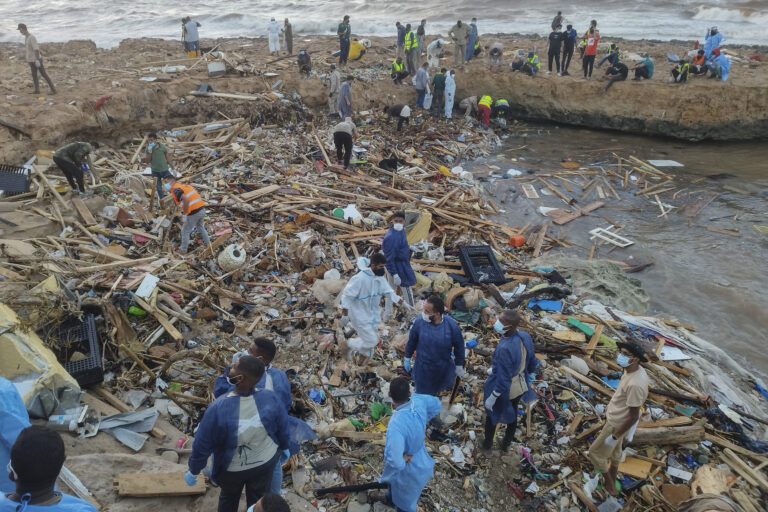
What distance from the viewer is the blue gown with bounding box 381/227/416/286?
290 inches

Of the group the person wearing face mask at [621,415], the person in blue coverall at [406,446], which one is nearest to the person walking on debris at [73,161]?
the person in blue coverall at [406,446]

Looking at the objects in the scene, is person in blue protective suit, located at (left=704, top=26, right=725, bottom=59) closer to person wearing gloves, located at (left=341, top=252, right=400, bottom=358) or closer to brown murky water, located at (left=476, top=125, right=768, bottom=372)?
brown murky water, located at (left=476, top=125, right=768, bottom=372)

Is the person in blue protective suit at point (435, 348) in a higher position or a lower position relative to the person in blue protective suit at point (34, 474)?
lower

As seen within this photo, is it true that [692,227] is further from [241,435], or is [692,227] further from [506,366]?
[241,435]

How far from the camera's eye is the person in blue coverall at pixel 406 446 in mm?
3691

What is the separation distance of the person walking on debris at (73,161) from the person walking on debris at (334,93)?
319 inches

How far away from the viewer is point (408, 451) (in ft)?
12.4

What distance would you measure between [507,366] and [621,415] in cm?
116

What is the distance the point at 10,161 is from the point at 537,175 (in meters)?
13.5

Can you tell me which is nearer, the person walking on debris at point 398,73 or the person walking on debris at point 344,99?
the person walking on debris at point 344,99

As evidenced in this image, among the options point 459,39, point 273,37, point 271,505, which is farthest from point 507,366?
point 273,37

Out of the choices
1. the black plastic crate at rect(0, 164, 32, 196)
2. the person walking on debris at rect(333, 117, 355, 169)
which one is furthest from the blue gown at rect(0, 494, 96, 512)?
the person walking on debris at rect(333, 117, 355, 169)

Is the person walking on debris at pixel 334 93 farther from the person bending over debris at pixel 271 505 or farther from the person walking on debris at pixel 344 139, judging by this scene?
the person bending over debris at pixel 271 505

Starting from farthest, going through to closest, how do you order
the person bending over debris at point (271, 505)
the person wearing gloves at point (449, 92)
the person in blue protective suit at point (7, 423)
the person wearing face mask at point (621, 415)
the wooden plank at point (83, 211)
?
the person wearing gloves at point (449, 92), the wooden plank at point (83, 211), the person wearing face mask at point (621, 415), the person in blue protective suit at point (7, 423), the person bending over debris at point (271, 505)
